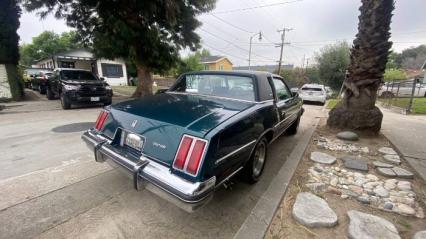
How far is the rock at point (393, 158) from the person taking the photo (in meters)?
3.75

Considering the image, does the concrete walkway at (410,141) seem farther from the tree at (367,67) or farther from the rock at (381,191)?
the rock at (381,191)

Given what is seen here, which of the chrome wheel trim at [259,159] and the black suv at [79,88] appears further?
the black suv at [79,88]

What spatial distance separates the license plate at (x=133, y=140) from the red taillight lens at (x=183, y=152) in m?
0.51

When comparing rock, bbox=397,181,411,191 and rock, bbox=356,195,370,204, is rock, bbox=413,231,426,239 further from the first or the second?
rock, bbox=397,181,411,191

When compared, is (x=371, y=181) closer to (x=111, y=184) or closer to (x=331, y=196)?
(x=331, y=196)

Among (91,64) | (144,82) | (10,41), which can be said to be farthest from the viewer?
(91,64)

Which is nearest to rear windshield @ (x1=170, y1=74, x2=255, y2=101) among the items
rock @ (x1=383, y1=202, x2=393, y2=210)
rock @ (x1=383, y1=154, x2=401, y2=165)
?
rock @ (x1=383, y1=202, x2=393, y2=210)

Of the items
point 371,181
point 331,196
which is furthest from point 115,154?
point 371,181

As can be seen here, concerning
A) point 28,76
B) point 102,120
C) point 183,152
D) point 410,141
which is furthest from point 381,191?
point 28,76

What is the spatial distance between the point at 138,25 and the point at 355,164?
10.2 metres

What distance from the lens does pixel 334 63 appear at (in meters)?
24.7

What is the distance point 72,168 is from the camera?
10.9 feet

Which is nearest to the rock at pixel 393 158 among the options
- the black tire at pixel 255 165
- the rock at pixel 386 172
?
the rock at pixel 386 172

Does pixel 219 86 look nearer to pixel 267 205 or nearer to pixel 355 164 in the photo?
pixel 267 205
